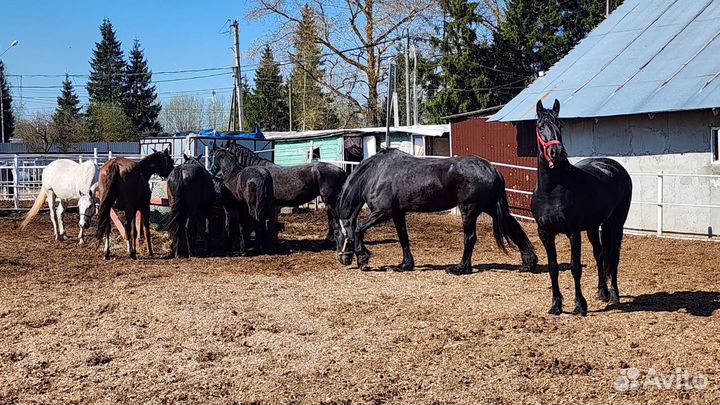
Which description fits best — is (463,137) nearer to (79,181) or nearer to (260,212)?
(260,212)

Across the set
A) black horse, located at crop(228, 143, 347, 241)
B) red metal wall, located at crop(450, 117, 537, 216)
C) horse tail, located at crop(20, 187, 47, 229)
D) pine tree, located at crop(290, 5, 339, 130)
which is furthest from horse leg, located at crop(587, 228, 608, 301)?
pine tree, located at crop(290, 5, 339, 130)

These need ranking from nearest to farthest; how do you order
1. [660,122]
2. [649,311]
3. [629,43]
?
[649,311]
[660,122]
[629,43]

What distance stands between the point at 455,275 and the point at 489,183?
4.07ft

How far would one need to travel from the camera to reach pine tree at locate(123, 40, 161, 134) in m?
56.1

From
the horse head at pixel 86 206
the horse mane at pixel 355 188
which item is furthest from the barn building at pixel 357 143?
the horse mane at pixel 355 188

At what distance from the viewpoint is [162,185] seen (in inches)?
528

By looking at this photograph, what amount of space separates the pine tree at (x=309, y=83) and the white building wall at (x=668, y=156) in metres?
20.2

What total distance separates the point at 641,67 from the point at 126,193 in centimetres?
1046

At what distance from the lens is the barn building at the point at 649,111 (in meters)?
12.6

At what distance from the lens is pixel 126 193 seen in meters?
10.9

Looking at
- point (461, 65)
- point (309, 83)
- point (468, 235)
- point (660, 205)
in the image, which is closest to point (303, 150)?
point (461, 65)

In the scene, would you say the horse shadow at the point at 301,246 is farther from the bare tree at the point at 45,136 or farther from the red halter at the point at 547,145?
the bare tree at the point at 45,136

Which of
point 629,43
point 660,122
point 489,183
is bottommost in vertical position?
point 489,183

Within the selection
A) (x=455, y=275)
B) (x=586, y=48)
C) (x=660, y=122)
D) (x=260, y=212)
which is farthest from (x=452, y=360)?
(x=586, y=48)
